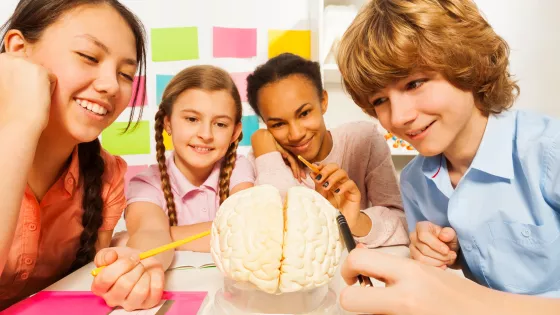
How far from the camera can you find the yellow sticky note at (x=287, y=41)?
165 centimetres

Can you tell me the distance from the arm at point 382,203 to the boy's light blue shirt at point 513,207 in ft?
0.74

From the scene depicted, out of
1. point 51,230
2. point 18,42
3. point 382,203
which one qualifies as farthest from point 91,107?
point 382,203

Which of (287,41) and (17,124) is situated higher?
(287,41)

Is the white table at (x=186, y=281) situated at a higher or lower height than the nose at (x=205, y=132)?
lower

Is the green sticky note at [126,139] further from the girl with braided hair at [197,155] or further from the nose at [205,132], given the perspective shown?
the nose at [205,132]

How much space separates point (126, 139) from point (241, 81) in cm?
53

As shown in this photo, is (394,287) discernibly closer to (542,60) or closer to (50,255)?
(50,255)

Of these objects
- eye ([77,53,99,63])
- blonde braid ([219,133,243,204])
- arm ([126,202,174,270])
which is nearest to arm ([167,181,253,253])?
arm ([126,202,174,270])

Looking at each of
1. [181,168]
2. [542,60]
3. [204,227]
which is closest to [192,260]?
[204,227]

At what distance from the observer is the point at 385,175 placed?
4.40ft

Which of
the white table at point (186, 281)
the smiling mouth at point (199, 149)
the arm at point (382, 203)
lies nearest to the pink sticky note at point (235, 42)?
the smiling mouth at point (199, 149)

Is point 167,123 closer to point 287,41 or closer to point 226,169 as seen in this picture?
point 226,169

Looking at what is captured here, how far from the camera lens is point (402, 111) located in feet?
2.68

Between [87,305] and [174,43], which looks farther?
[174,43]
